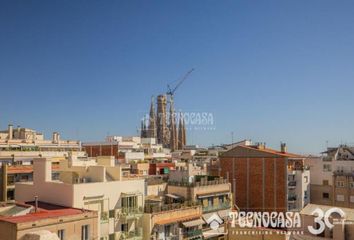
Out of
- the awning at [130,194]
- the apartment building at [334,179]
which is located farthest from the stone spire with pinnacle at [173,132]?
the awning at [130,194]

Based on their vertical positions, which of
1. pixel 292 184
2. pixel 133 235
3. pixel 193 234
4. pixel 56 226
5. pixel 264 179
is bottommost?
pixel 193 234

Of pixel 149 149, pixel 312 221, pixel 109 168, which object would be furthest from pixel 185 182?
pixel 149 149

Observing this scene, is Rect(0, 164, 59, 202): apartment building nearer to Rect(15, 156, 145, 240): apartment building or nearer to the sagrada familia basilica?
Rect(15, 156, 145, 240): apartment building

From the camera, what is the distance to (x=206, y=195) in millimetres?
40406

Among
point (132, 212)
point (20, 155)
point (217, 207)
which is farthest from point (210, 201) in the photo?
point (20, 155)

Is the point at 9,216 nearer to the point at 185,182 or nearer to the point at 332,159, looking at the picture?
the point at 185,182

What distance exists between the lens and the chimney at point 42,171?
28.6 m

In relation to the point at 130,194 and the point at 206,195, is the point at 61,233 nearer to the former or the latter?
the point at 130,194

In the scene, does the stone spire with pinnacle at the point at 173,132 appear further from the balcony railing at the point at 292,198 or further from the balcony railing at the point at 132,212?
the balcony railing at the point at 132,212

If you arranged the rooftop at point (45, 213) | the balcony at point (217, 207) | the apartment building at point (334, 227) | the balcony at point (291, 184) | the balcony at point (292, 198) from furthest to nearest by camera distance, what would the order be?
the balcony at point (291, 184), the balcony at point (292, 198), the balcony at point (217, 207), the apartment building at point (334, 227), the rooftop at point (45, 213)

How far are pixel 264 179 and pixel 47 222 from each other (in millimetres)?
39652

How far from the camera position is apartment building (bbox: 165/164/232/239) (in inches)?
Result: 1516

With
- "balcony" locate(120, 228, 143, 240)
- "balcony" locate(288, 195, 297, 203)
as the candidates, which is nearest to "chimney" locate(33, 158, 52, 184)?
"balcony" locate(120, 228, 143, 240)

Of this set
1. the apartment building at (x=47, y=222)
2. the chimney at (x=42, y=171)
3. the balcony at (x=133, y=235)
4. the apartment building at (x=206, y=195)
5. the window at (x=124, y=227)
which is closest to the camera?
the apartment building at (x=47, y=222)
